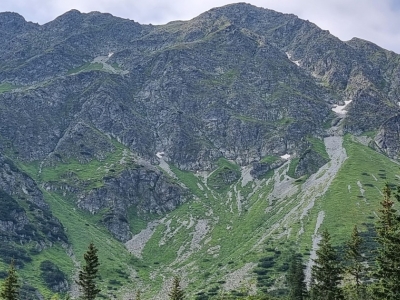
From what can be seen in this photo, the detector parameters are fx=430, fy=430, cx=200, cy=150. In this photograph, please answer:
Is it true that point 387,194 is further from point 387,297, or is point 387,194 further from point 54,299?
point 54,299

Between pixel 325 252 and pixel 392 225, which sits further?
pixel 325 252

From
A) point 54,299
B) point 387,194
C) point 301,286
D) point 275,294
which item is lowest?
point 275,294

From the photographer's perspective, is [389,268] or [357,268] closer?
[389,268]

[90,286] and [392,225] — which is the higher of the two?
[392,225]

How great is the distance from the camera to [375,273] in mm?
57688

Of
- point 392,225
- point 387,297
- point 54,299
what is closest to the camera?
point 387,297

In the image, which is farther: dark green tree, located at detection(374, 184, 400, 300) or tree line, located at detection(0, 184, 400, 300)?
tree line, located at detection(0, 184, 400, 300)

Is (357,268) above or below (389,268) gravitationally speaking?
below

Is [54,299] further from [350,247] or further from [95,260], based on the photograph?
[350,247]

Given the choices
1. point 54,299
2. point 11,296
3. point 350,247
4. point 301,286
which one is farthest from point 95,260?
point 301,286

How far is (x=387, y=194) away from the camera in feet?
213

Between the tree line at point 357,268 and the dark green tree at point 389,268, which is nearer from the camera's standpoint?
the dark green tree at point 389,268

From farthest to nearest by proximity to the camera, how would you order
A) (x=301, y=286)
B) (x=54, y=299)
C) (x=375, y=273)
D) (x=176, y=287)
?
1. (x=301, y=286)
2. (x=54, y=299)
3. (x=176, y=287)
4. (x=375, y=273)

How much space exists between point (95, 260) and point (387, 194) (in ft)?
166
